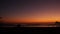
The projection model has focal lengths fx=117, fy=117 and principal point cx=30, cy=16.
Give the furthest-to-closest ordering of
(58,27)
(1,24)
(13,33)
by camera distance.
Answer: (1,24) < (58,27) < (13,33)

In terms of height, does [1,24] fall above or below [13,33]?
above

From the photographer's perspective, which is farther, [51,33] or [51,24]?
[51,24]

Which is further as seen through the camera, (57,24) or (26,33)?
(57,24)

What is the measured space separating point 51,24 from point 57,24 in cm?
143

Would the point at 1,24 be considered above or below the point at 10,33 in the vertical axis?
above

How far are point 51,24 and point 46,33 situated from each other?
532 cm

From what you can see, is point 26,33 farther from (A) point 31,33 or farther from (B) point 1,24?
(B) point 1,24

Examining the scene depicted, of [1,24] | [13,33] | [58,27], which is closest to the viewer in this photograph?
[13,33]

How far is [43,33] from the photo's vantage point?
42.3 feet

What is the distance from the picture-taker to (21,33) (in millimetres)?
12977

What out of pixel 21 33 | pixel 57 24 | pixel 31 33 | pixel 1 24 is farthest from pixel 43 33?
pixel 1 24

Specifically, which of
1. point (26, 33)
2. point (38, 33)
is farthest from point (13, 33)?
point (38, 33)

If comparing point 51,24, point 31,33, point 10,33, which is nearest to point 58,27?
point 51,24

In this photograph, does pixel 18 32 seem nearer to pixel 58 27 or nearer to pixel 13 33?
pixel 13 33
